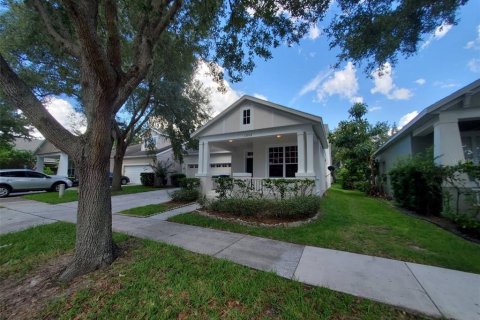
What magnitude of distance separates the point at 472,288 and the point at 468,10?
6351 millimetres

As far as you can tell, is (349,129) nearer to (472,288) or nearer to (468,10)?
(468,10)

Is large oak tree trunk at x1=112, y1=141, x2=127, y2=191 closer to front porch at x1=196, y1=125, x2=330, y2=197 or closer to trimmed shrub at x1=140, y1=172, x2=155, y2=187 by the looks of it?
trimmed shrub at x1=140, y1=172, x2=155, y2=187

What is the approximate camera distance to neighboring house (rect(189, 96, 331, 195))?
901cm

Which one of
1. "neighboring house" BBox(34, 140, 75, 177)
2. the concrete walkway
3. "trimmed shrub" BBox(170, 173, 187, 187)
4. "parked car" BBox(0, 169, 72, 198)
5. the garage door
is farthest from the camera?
the garage door

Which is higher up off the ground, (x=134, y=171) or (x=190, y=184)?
(x=134, y=171)

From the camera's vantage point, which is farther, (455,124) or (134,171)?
(134,171)

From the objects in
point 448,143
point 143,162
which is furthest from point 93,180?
point 143,162

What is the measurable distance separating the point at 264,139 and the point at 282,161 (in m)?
1.69

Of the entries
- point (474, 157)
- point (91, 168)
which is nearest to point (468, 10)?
point (474, 157)

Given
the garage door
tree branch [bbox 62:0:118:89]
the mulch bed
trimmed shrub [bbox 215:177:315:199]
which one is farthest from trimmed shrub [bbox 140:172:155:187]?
tree branch [bbox 62:0:118:89]

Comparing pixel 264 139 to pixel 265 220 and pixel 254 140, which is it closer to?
pixel 254 140

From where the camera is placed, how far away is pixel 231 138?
36.5ft

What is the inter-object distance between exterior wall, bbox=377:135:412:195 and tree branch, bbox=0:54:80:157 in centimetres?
1281

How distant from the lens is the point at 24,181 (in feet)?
45.7
